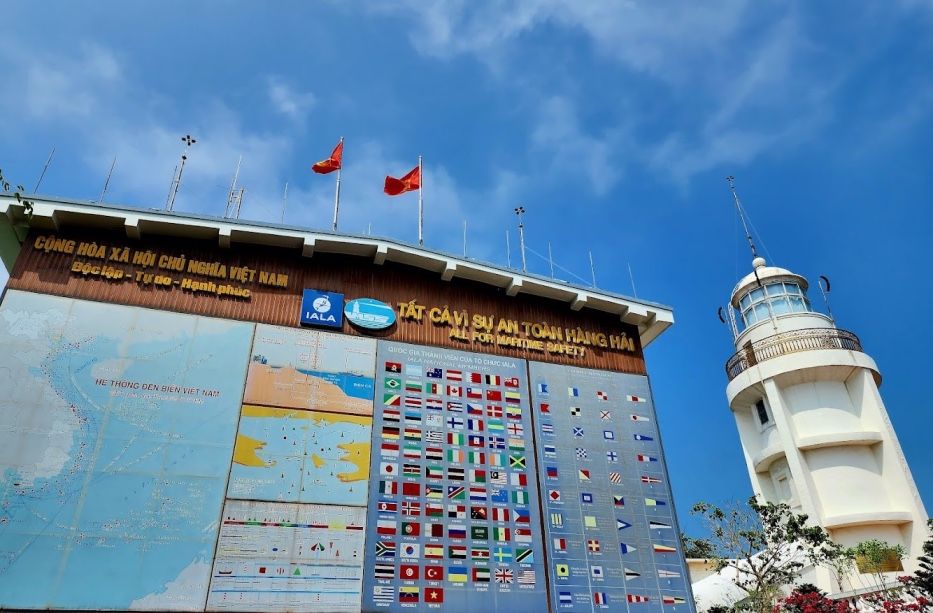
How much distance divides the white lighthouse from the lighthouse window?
45 mm

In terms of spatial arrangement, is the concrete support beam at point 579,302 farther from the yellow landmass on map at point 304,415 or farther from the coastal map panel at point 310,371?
the yellow landmass on map at point 304,415

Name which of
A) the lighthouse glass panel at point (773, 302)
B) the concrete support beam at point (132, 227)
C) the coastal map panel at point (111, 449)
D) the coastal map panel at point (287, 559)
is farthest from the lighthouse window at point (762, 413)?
the concrete support beam at point (132, 227)

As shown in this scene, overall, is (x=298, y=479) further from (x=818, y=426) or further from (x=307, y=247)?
(x=818, y=426)

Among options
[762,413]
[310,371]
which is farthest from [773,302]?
[310,371]

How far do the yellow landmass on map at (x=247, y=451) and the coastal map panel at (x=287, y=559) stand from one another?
92 cm

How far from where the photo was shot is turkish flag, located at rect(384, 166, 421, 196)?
850 inches

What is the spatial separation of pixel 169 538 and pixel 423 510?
5571 millimetres

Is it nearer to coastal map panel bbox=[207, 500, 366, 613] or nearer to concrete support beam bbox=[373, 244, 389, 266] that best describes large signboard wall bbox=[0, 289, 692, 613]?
coastal map panel bbox=[207, 500, 366, 613]

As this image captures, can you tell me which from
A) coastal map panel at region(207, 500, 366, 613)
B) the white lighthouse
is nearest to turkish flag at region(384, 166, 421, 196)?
coastal map panel at region(207, 500, 366, 613)

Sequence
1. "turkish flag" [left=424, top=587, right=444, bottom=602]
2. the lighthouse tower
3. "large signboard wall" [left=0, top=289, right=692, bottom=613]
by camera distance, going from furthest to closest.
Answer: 1. the lighthouse tower
2. "turkish flag" [left=424, top=587, right=444, bottom=602]
3. "large signboard wall" [left=0, top=289, right=692, bottom=613]

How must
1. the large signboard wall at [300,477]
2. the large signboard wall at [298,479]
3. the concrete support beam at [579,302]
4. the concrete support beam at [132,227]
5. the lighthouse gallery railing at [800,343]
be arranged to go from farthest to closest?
the lighthouse gallery railing at [800,343], the concrete support beam at [579,302], the concrete support beam at [132,227], the large signboard wall at [298,479], the large signboard wall at [300,477]

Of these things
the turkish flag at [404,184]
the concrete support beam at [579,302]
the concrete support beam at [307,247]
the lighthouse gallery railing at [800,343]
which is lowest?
the concrete support beam at [579,302]

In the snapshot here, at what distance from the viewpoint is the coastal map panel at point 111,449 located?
12750 millimetres

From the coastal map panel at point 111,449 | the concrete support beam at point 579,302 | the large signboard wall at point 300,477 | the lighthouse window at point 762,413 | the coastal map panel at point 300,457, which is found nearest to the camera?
the coastal map panel at point 111,449
